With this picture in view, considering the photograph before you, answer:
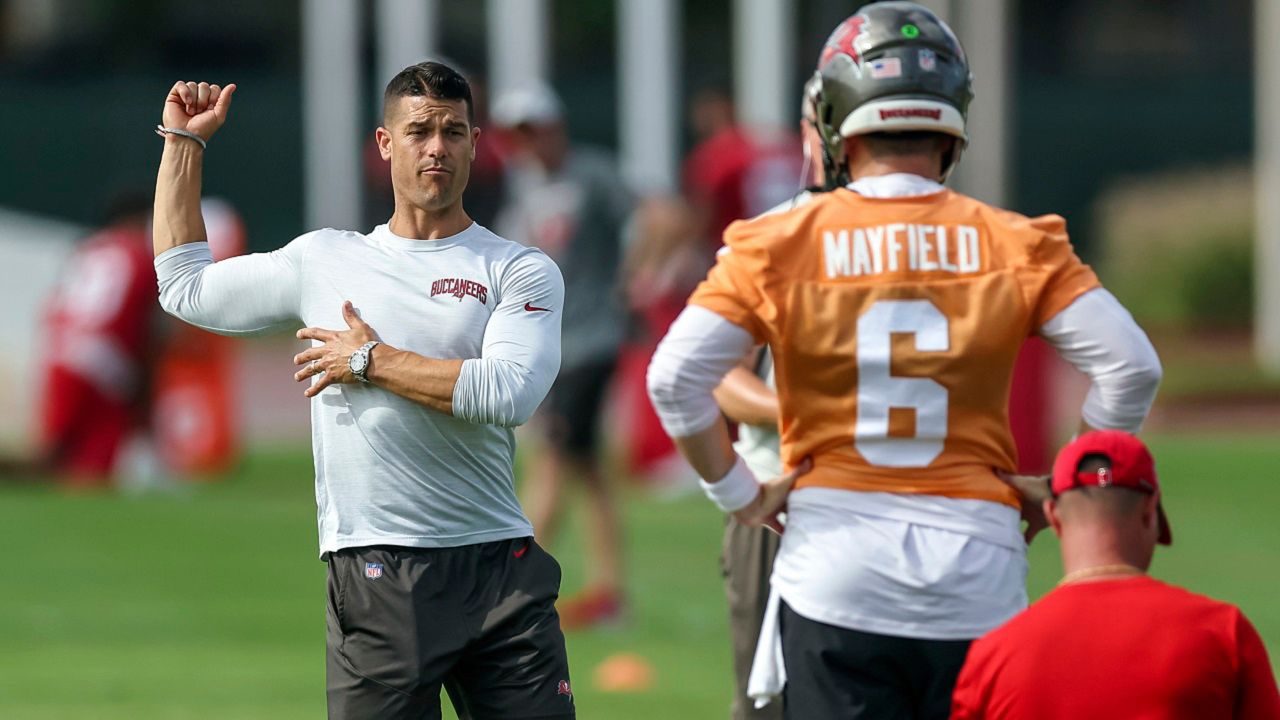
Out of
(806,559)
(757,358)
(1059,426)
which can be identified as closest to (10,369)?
(1059,426)

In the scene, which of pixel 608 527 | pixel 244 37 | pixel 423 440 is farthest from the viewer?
pixel 244 37

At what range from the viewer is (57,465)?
54.7ft

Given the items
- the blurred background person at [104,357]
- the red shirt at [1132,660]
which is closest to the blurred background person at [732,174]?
the blurred background person at [104,357]

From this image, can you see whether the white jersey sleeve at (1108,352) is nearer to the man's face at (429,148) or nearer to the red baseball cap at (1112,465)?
the red baseball cap at (1112,465)

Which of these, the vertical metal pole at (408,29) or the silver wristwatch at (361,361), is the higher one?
the vertical metal pole at (408,29)

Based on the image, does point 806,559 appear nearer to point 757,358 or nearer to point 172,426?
point 757,358

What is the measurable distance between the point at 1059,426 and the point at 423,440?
47.9 feet

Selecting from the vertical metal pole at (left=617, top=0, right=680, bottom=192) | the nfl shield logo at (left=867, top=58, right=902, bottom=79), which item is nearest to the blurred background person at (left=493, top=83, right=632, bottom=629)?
the nfl shield logo at (left=867, top=58, right=902, bottom=79)

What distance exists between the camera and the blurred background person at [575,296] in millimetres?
10328

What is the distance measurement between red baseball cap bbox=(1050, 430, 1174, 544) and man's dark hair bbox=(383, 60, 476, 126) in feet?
5.67

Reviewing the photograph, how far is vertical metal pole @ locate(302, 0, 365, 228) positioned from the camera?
81.5 ft

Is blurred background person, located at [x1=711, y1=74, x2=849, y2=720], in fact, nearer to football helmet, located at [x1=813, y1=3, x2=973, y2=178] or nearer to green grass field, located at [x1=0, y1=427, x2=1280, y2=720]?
football helmet, located at [x1=813, y1=3, x2=973, y2=178]

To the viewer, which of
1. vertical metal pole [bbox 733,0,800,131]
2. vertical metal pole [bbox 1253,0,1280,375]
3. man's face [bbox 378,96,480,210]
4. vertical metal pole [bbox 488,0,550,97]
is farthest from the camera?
vertical metal pole [bbox 1253,0,1280,375]

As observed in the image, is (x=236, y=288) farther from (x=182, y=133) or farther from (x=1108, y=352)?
(x=1108, y=352)
